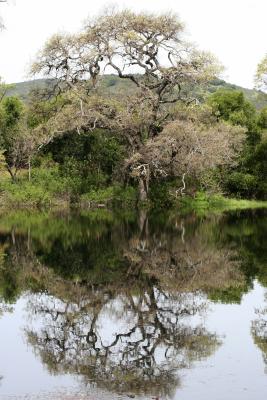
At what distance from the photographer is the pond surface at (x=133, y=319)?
33.7 ft

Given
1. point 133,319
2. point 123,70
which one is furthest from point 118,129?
point 133,319

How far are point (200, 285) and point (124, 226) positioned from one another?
1752 cm

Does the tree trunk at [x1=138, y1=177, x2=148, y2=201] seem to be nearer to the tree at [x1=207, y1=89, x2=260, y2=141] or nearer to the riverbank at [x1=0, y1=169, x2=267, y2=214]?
the riverbank at [x1=0, y1=169, x2=267, y2=214]

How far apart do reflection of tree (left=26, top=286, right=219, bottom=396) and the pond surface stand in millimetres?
25

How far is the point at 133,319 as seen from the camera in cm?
1432

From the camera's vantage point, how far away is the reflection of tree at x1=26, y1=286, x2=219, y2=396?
1065cm

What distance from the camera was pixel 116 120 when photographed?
1999 inches

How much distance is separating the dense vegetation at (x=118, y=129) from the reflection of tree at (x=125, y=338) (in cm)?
3396

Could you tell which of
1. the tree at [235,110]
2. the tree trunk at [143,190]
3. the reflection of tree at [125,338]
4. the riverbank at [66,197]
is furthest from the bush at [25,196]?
the reflection of tree at [125,338]

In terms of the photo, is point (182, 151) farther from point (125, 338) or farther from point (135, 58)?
point (125, 338)

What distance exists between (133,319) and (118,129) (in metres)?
38.4

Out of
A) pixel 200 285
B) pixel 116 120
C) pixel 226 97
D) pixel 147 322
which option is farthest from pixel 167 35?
pixel 147 322

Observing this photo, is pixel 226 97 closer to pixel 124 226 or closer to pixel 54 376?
pixel 124 226

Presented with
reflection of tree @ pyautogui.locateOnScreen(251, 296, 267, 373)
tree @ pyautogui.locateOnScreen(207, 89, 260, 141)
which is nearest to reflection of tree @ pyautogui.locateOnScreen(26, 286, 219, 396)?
reflection of tree @ pyautogui.locateOnScreen(251, 296, 267, 373)
